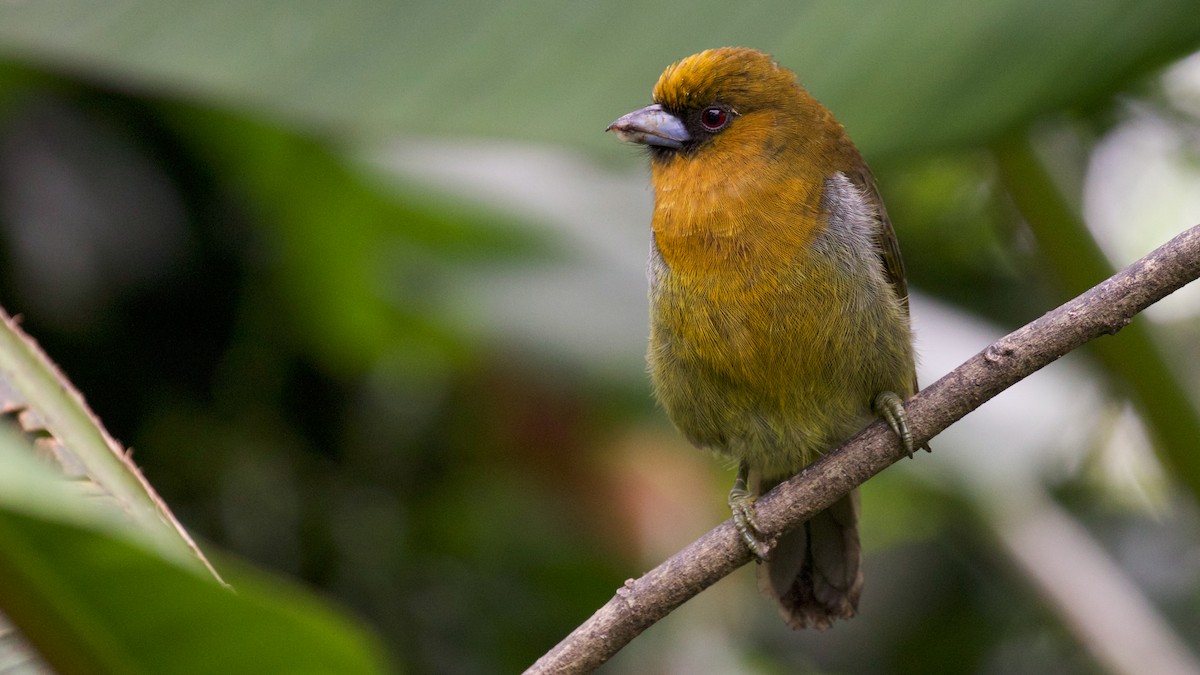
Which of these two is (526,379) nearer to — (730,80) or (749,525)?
(730,80)

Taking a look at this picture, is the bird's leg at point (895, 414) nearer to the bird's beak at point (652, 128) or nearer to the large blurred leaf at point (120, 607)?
the bird's beak at point (652, 128)

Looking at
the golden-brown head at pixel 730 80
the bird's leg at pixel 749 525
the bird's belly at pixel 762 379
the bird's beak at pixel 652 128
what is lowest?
the bird's leg at pixel 749 525

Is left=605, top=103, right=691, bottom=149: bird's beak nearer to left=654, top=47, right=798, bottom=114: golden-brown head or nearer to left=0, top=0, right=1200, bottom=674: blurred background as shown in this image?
left=654, top=47, right=798, bottom=114: golden-brown head

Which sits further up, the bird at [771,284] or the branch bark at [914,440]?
the bird at [771,284]

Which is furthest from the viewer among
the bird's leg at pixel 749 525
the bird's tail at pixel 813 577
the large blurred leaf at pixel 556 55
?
the bird's tail at pixel 813 577

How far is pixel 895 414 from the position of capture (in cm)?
197

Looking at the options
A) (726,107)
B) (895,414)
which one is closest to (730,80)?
(726,107)

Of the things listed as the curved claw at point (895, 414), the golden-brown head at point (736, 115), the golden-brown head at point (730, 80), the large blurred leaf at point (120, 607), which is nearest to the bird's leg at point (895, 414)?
the curved claw at point (895, 414)

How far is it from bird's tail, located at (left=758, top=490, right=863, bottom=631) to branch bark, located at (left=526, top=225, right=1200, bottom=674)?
0.68 metres

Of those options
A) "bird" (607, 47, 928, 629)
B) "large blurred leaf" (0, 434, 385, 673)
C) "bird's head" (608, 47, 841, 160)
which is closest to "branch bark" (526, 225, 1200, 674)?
"bird" (607, 47, 928, 629)

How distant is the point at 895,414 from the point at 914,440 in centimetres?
23

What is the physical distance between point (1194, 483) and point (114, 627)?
6.79ft

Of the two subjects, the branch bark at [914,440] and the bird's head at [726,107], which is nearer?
the branch bark at [914,440]

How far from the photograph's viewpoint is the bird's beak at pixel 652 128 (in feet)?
7.52
